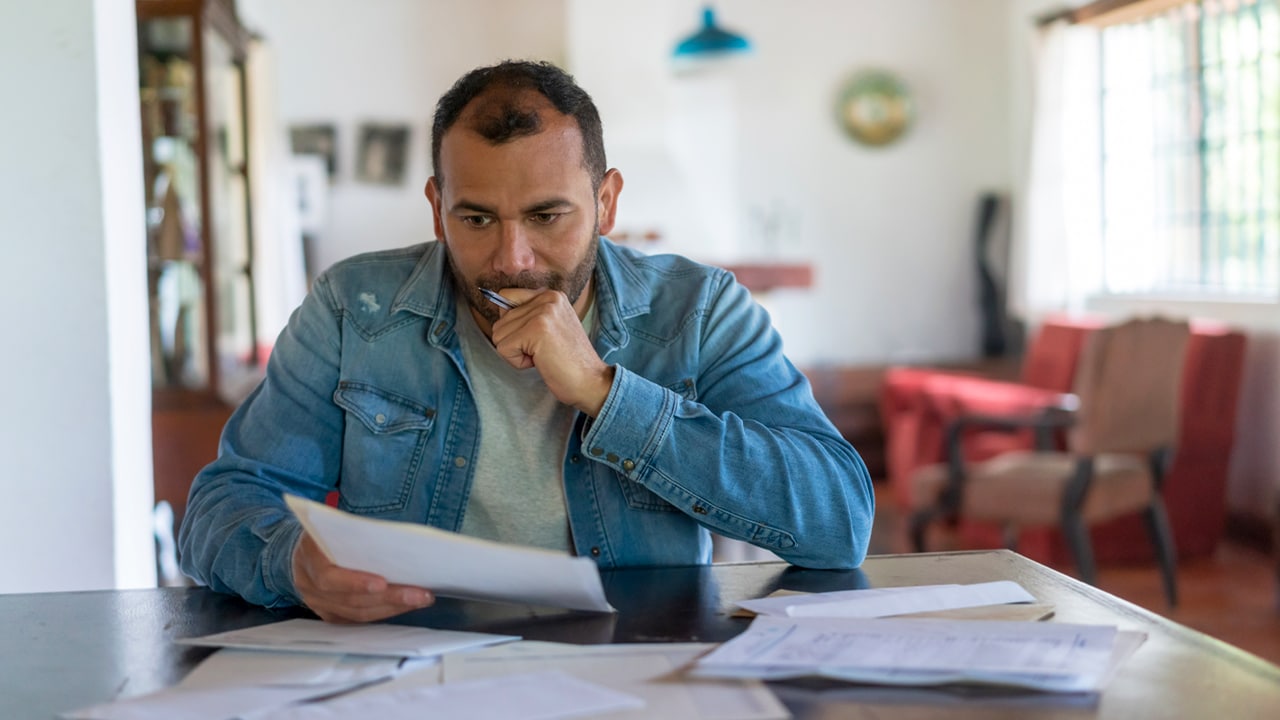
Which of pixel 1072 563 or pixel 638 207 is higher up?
pixel 638 207

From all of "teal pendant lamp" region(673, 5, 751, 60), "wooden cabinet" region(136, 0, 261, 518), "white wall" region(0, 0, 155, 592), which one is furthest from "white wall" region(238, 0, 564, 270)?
"white wall" region(0, 0, 155, 592)

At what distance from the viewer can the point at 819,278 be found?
24.2ft

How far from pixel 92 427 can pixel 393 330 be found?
642 millimetres

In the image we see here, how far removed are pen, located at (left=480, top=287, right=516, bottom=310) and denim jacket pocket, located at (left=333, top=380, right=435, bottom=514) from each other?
149 millimetres

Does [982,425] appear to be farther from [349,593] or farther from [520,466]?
[349,593]

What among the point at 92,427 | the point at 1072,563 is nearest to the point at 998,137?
the point at 1072,563

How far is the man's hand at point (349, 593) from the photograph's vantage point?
3.49 ft

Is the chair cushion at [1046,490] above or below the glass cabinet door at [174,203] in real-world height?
below

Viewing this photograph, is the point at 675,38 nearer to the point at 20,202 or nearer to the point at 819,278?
the point at 819,278

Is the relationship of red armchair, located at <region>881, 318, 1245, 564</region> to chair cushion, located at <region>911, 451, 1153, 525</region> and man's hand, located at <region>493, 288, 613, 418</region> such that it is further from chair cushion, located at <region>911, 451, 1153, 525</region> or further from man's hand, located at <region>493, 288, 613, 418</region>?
man's hand, located at <region>493, 288, 613, 418</region>

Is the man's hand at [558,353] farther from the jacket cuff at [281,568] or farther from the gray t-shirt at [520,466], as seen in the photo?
the jacket cuff at [281,568]

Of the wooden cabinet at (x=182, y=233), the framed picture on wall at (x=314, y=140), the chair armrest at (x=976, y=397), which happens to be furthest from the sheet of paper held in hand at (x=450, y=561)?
the framed picture on wall at (x=314, y=140)

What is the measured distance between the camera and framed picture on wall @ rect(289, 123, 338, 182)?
7.47 m

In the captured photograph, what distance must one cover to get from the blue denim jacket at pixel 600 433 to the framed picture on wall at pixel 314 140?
6.15m
